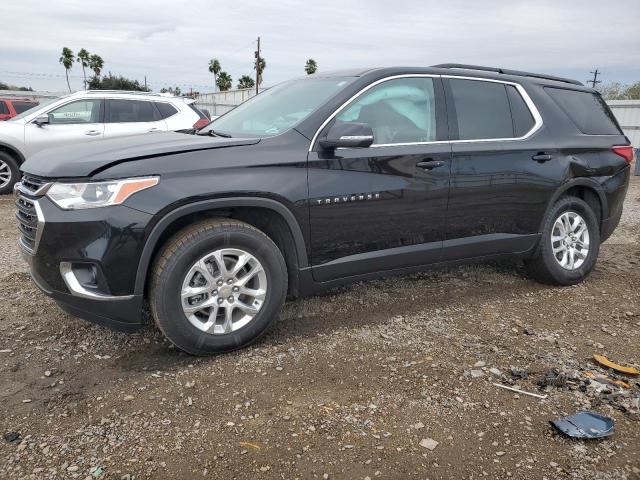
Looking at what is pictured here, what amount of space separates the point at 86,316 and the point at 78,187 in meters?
0.73

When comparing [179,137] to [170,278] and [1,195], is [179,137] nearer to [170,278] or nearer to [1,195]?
[170,278]

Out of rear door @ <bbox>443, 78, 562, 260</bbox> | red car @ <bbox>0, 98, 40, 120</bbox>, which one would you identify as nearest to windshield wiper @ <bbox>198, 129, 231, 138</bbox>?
rear door @ <bbox>443, 78, 562, 260</bbox>

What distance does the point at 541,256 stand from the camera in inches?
175

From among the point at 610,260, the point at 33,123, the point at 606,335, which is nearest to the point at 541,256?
the point at 606,335

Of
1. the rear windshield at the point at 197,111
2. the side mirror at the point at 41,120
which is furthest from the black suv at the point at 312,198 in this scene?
the side mirror at the point at 41,120

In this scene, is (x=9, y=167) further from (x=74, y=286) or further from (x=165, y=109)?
(x=74, y=286)

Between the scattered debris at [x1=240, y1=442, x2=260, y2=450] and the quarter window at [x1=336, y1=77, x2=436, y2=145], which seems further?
the quarter window at [x1=336, y1=77, x2=436, y2=145]

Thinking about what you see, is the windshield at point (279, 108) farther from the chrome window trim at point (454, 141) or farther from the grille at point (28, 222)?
the grille at point (28, 222)

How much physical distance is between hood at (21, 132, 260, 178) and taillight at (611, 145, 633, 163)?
11.5ft

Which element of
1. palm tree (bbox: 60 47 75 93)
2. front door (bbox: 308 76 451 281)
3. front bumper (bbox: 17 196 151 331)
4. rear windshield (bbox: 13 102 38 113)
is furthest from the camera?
palm tree (bbox: 60 47 75 93)

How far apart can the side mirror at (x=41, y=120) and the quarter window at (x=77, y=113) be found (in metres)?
0.07

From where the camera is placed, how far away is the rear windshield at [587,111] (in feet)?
15.0

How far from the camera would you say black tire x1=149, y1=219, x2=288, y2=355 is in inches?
115

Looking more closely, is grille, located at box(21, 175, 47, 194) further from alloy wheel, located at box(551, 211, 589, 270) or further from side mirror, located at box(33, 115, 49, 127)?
side mirror, located at box(33, 115, 49, 127)
